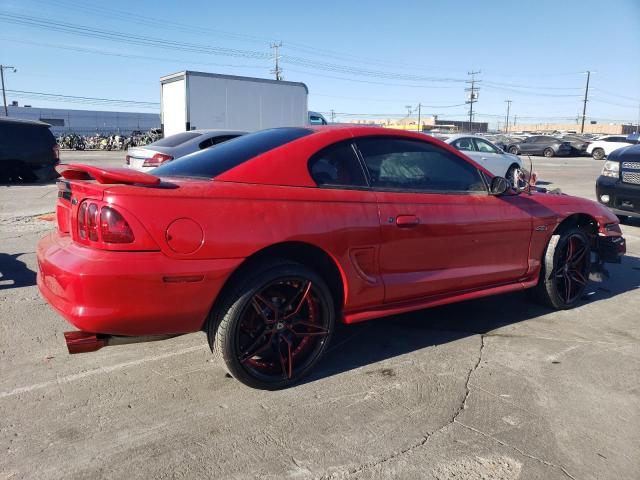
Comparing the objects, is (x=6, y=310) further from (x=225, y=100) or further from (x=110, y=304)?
(x=225, y=100)

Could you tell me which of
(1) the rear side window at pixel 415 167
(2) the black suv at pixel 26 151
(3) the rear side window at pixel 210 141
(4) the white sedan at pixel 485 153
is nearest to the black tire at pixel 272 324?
(1) the rear side window at pixel 415 167

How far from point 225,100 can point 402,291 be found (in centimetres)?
1446

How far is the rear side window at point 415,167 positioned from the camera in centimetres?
370

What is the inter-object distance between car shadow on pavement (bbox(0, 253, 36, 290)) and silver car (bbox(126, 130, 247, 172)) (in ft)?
11.2

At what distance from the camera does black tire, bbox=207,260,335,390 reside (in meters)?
3.04

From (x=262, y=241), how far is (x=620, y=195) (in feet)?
25.9

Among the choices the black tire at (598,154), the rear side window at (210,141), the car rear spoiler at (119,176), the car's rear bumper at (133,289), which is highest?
the rear side window at (210,141)

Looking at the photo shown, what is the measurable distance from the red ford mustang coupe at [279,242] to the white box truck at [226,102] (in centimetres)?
1311

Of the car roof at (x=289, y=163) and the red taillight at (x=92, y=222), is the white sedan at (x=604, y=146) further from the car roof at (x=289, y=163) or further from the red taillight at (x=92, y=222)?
the red taillight at (x=92, y=222)

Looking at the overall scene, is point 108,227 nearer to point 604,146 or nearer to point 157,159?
point 157,159

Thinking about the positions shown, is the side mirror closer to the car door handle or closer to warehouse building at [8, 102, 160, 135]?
the car door handle

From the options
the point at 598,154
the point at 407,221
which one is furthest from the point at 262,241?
the point at 598,154

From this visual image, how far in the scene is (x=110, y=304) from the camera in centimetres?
274

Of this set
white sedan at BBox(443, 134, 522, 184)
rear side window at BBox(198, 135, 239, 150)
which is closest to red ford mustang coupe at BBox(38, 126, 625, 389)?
rear side window at BBox(198, 135, 239, 150)
